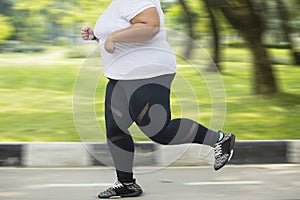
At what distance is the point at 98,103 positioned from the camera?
19.6 feet

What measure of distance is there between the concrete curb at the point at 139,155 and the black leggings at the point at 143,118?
3.92 feet

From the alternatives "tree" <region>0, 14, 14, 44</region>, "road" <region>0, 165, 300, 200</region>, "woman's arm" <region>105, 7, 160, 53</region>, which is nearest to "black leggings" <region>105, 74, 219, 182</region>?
"woman's arm" <region>105, 7, 160, 53</region>

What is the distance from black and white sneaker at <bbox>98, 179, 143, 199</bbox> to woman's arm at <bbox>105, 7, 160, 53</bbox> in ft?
2.83

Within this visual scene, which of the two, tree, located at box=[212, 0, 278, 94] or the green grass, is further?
tree, located at box=[212, 0, 278, 94]

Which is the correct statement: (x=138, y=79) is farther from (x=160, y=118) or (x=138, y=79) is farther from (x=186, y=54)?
(x=186, y=54)

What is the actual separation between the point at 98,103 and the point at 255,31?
311 centimetres

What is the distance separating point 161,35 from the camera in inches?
163

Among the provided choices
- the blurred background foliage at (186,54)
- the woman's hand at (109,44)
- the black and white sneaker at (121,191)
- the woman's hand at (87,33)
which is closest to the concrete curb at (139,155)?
the blurred background foliage at (186,54)

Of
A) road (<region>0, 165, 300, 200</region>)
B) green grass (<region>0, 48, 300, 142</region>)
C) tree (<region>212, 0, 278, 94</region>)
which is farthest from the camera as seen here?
tree (<region>212, 0, 278, 94</region>)

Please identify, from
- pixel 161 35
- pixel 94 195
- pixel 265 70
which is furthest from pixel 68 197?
pixel 265 70

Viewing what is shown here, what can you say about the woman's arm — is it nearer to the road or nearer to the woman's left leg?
the woman's left leg

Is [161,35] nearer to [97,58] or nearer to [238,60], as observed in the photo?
[97,58]

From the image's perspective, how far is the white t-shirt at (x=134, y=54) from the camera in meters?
4.11

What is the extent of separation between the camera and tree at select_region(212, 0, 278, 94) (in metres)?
8.41
